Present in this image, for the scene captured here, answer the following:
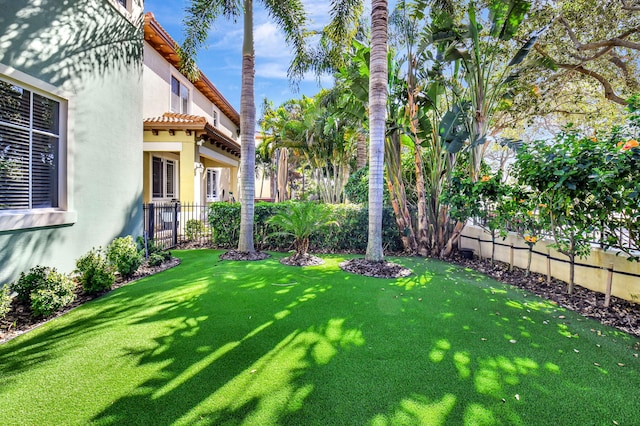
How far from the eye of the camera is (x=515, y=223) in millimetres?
7418

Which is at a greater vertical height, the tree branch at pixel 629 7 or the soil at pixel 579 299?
the tree branch at pixel 629 7

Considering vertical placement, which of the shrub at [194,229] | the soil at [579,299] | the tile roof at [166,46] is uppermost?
the tile roof at [166,46]

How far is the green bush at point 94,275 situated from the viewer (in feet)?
18.2

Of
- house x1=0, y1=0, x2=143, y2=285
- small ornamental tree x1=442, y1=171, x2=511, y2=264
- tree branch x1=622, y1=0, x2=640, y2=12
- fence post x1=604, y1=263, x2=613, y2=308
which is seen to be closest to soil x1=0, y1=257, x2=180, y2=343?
house x1=0, y1=0, x2=143, y2=285

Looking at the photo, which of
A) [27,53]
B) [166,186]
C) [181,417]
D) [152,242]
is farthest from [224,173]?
[181,417]

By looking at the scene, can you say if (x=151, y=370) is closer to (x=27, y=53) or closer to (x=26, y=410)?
(x=26, y=410)

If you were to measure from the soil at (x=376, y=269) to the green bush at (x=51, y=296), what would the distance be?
5.58m

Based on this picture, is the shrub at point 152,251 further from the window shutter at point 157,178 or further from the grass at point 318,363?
the window shutter at point 157,178

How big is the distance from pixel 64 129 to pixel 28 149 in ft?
2.82

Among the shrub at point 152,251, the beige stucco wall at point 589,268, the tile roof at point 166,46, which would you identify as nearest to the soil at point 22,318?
the shrub at point 152,251

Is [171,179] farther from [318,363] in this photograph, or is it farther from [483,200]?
[318,363]

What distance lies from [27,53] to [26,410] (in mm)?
5860

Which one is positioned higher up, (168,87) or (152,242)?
(168,87)

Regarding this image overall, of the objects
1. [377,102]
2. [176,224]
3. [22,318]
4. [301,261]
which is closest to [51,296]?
[22,318]
